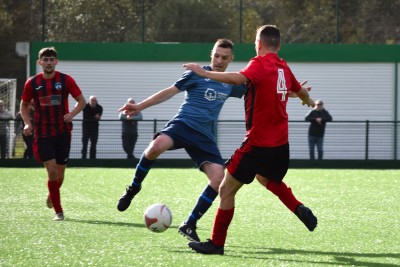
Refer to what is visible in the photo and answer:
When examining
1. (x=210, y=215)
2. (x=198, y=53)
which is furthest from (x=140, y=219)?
(x=198, y=53)

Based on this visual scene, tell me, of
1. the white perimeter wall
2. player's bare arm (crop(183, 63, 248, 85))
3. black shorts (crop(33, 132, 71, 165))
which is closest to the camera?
player's bare arm (crop(183, 63, 248, 85))

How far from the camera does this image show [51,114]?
33.8 ft

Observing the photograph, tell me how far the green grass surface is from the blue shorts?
773 mm

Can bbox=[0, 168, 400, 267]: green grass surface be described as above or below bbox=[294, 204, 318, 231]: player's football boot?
below

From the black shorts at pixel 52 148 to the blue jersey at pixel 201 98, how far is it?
2239 mm

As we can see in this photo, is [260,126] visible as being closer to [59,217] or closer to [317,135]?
[59,217]

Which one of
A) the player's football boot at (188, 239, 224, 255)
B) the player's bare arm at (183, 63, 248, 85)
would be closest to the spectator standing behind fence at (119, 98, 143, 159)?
the player's football boot at (188, 239, 224, 255)

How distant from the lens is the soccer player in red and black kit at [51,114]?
1019 centimetres

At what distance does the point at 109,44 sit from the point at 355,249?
18.5 metres

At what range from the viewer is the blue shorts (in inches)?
333

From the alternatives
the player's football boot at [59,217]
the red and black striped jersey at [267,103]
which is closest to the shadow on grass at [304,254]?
the red and black striped jersey at [267,103]

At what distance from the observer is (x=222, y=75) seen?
6.99 metres

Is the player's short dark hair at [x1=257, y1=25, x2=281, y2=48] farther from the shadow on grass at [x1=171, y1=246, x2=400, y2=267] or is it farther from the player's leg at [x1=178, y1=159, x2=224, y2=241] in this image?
the shadow on grass at [x1=171, y1=246, x2=400, y2=267]

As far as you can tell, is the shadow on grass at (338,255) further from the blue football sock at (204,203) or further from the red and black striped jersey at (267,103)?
the red and black striped jersey at (267,103)
